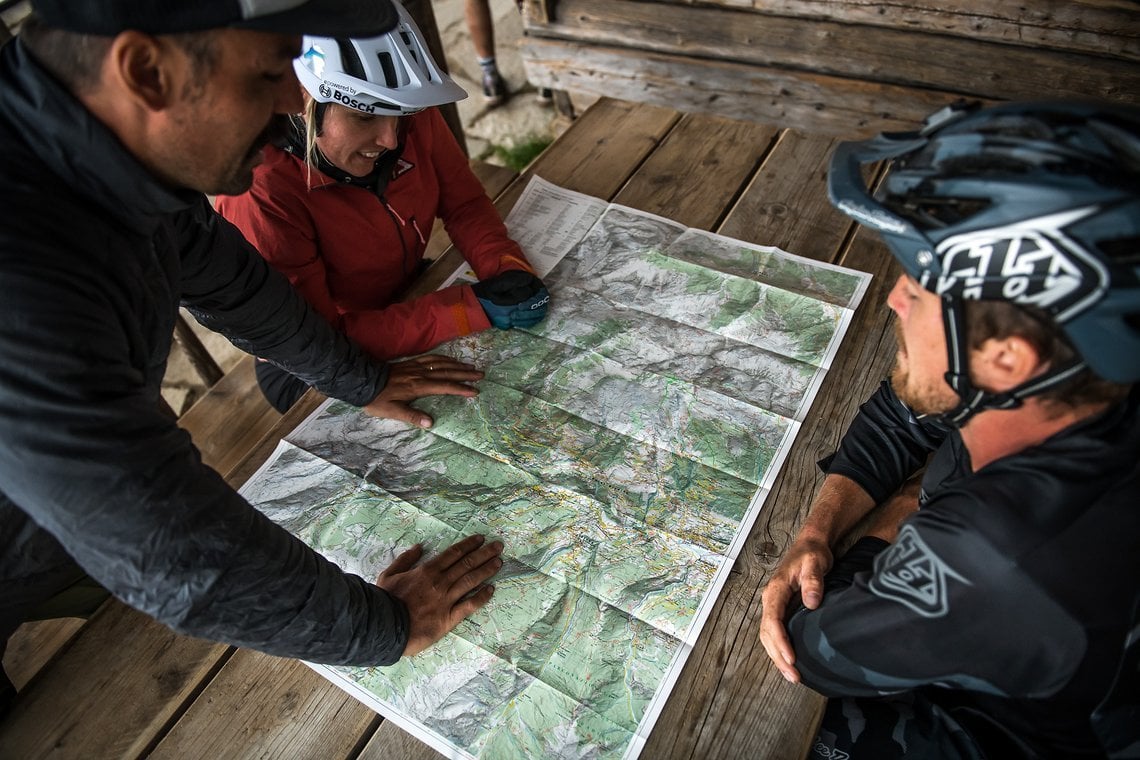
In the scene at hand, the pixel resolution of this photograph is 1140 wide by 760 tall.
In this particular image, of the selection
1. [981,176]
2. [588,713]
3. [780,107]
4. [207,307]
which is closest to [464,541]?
[588,713]

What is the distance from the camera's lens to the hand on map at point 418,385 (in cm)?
167

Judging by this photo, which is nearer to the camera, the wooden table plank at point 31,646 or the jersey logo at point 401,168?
the wooden table plank at point 31,646

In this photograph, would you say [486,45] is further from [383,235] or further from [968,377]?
[968,377]

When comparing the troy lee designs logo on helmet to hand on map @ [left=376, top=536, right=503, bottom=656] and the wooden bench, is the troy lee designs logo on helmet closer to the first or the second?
hand on map @ [left=376, top=536, right=503, bottom=656]

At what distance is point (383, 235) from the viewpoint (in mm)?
1936

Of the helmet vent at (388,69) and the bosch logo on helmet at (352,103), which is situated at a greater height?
the helmet vent at (388,69)

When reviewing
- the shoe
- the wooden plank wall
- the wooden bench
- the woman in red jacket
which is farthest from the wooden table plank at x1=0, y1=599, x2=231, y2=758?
the shoe

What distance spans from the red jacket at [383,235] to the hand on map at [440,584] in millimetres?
597

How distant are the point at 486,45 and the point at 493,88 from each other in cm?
30

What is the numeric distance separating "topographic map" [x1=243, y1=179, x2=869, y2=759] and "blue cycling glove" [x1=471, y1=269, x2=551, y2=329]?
0.04 metres

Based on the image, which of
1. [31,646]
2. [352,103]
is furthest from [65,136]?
[31,646]

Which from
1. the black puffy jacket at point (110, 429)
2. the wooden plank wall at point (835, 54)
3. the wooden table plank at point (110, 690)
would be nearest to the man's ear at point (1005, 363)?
the black puffy jacket at point (110, 429)

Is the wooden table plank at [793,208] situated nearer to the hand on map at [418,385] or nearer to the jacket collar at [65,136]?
the hand on map at [418,385]

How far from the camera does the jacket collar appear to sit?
95 cm
